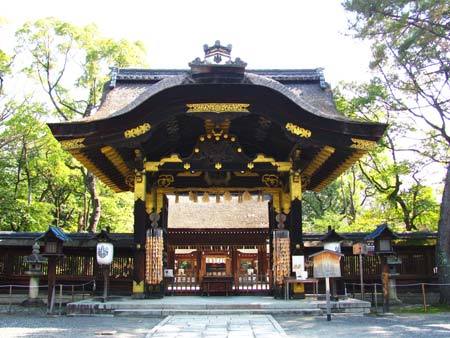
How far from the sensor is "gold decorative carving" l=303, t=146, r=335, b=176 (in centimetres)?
1109

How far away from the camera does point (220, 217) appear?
49.7 feet

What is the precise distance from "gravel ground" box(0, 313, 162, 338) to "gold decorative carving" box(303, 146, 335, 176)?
540cm

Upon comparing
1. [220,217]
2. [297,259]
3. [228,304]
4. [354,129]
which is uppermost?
[354,129]

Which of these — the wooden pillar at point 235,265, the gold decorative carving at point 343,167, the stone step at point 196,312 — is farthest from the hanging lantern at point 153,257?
the gold decorative carving at point 343,167

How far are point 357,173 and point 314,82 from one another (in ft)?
59.9

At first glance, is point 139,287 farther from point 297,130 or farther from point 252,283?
point 297,130

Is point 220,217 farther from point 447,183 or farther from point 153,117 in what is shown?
point 447,183

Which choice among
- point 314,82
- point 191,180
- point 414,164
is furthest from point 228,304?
point 414,164

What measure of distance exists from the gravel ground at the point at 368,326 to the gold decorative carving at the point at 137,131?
486cm

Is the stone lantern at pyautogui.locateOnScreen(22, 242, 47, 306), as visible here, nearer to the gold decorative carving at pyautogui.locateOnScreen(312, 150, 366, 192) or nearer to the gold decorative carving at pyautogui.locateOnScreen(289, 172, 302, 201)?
the gold decorative carving at pyautogui.locateOnScreen(289, 172, 302, 201)

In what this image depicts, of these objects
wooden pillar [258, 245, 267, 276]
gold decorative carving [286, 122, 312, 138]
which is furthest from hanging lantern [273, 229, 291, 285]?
wooden pillar [258, 245, 267, 276]

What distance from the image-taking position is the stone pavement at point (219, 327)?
6832 mm

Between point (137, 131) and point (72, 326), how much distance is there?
14.3ft

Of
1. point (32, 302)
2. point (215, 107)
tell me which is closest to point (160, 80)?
point (215, 107)
